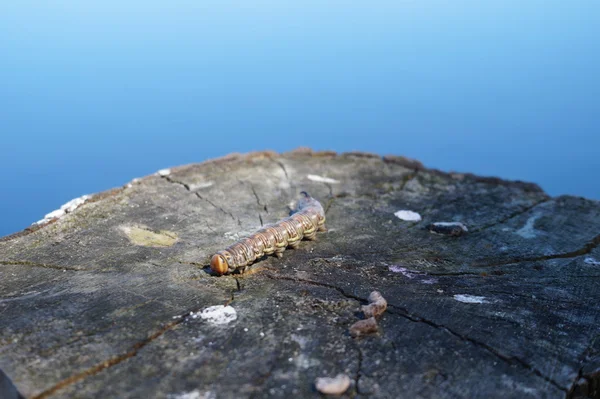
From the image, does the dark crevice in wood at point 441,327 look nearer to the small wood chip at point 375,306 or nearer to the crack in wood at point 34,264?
the small wood chip at point 375,306

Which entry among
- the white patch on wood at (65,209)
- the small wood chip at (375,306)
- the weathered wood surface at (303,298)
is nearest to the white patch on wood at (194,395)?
the weathered wood surface at (303,298)

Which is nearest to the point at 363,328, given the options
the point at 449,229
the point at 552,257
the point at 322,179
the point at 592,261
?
the point at 449,229

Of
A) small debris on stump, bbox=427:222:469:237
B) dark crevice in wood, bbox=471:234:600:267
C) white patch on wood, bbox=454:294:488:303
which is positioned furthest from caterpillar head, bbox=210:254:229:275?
small debris on stump, bbox=427:222:469:237

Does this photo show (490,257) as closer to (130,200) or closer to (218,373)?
(218,373)

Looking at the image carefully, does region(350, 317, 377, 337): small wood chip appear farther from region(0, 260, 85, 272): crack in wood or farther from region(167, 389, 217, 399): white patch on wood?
region(0, 260, 85, 272): crack in wood

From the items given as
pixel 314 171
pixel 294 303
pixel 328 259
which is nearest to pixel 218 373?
pixel 294 303
